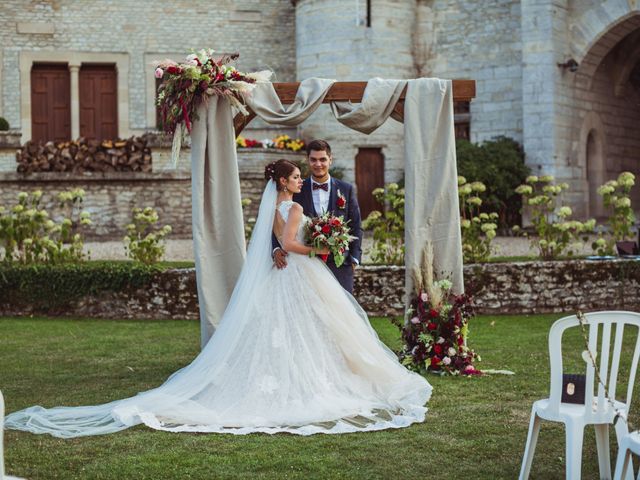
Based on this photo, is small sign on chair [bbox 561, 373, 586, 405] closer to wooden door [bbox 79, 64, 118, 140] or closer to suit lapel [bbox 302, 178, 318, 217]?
suit lapel [bbox 302, 178, 318, 217]

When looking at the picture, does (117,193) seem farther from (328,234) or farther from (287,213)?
(328,234)

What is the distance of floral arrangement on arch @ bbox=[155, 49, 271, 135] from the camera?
767 cm

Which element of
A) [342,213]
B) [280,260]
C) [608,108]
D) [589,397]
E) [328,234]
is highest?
[608,108]

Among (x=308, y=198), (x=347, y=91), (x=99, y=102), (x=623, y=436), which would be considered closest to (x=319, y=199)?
(x=308, y=198)

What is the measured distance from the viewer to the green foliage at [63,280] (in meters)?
11.6

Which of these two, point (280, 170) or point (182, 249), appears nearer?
point (280, 170)

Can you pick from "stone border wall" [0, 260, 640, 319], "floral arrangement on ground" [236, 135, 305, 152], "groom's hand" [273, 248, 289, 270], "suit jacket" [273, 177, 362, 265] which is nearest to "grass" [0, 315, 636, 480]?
"suit jacket" [273, 177, 362, 265]

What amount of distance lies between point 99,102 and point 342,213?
734 inches

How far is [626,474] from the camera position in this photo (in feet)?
13.6

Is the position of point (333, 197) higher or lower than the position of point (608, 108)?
lower

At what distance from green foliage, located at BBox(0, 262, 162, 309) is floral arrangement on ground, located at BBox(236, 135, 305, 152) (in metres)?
9.69

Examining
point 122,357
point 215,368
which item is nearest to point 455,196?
point 215,368

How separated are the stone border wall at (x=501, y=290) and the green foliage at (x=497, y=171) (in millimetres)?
8098

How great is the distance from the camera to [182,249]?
17172 mm
